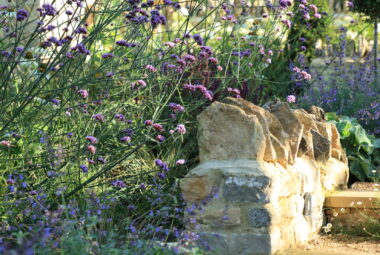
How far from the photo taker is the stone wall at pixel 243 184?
12.6 feet

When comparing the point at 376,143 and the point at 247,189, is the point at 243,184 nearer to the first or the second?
the point at 247,189

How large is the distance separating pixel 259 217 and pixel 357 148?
289 centimetres

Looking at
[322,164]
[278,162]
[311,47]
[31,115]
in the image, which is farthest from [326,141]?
[311,47]

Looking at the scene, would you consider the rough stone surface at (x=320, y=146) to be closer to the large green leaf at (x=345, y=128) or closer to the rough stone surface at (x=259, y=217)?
the large green leaf at (x=345, y=128)

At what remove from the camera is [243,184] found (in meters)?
3.82

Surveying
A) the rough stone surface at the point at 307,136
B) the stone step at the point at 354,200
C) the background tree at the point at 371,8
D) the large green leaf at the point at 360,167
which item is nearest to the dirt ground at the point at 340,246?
the stone step at the point at 354,200

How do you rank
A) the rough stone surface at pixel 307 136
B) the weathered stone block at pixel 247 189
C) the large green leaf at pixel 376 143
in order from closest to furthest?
1. the weathered stone block at pixel 247 189
2. the rough stone surface at pixel 307 136
3. the large green leaf at pixel 376 143

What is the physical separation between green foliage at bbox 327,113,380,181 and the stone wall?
200 cm

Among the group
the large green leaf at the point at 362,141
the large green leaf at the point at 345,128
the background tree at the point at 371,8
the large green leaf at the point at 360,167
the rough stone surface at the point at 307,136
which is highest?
the background tree at the point at 371,8

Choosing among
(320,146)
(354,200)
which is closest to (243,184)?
(354,200)

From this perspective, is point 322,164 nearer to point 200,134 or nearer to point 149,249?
point 200,134

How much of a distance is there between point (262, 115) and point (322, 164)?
143cm

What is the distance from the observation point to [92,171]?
4.48 m

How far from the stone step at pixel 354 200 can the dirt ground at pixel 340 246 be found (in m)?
0.26
